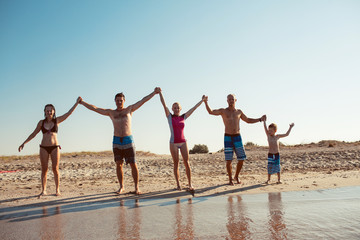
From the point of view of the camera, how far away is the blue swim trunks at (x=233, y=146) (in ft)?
25.4

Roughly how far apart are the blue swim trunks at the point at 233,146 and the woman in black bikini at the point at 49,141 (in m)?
3.82

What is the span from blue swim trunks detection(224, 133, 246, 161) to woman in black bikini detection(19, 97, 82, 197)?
12.5 feet

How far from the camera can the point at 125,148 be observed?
660 centimetres

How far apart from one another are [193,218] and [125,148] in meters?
2.86

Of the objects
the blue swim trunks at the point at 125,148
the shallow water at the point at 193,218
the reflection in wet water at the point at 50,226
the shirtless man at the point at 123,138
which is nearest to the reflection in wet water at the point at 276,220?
the shallow water at the point at 193,218

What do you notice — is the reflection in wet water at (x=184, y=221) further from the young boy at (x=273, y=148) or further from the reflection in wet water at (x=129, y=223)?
the young boy at (x=273, y=148)

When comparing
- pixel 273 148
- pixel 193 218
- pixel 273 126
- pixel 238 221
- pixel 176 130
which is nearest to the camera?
pixel 238 221

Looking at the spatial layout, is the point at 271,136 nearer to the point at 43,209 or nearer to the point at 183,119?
the point at 183,119

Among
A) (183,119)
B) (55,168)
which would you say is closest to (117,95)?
(183,119)

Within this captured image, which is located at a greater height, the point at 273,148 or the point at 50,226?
the point at 273,148

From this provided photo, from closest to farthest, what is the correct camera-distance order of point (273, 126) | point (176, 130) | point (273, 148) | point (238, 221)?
1. point (238, 221)
2. point (176, 130)
3. point (273, 148)
4. point (273, 126)

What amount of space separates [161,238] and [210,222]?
0.85 metres

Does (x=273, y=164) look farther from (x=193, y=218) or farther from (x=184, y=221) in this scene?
(x=184, y=221)

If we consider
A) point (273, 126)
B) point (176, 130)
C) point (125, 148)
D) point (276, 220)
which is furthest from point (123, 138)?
point (273, 126)
